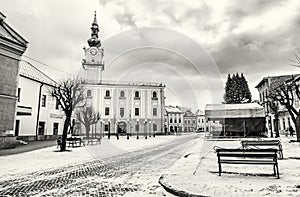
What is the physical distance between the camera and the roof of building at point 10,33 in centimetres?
1900

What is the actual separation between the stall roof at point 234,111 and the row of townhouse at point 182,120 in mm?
49832

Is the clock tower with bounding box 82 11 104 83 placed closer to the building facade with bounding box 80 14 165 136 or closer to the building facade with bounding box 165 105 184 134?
A: the building facade with bounding box 80 14 165 136

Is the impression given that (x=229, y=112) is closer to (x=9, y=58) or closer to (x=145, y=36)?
(x=145, y=36)

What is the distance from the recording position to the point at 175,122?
88.6m

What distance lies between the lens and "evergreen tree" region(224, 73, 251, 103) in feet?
194

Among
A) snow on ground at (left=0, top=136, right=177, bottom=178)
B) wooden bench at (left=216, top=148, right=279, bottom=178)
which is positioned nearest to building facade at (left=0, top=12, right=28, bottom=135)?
snow on ground at (left=0, top=136, right=177, bottom=178)

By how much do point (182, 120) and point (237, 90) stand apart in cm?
3497

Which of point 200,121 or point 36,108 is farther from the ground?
point 36,108

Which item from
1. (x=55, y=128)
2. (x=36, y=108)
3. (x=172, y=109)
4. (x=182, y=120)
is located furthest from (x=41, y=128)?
(x=182, y=120)

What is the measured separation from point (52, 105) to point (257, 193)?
1274 inches

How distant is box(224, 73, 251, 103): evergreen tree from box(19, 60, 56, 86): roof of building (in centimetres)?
4457

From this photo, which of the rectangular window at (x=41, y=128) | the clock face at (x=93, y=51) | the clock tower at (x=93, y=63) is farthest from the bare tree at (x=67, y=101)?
the clock face at (x=93, y=51)

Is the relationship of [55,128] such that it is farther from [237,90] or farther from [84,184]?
[237,90]

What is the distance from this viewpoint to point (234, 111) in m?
29.2
